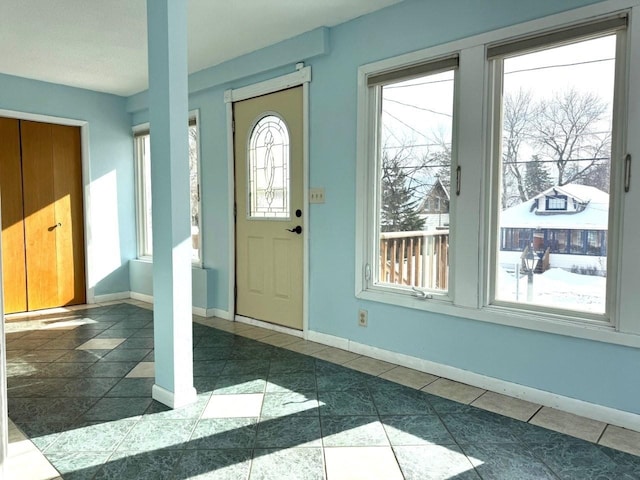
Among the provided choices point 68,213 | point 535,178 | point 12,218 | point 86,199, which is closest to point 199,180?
point 86,199

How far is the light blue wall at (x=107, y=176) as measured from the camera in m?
4.73

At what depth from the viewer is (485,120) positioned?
249cm

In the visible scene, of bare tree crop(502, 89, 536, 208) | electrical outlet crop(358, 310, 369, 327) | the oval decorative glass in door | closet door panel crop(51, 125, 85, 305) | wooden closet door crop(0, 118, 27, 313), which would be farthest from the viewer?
closet door panel crop(51, 125, 85, 305)

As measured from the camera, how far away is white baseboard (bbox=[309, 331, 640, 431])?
2.11 m

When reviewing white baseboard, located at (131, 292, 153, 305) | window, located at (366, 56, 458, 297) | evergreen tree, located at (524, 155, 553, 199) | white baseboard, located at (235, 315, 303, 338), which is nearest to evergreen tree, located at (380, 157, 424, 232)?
window, located at (366, 56, 458, 297)

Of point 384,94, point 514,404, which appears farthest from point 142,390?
point 384,94

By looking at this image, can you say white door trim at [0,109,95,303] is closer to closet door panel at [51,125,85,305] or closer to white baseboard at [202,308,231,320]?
closet door panel at [51,125,85,305]

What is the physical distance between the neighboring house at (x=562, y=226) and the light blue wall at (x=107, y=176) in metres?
4.26

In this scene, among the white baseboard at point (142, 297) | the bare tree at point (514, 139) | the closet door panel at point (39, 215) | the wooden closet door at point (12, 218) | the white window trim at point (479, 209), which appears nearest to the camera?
the white window trim at point (479, 209)

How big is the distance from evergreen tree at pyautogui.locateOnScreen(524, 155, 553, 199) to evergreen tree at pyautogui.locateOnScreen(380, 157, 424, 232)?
2.23 feet

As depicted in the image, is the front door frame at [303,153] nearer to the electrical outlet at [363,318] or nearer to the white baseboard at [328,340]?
the white baseboard at [328,340]

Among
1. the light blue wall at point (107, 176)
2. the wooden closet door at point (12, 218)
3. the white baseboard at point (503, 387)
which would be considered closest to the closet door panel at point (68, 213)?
the light blue wall at point (107, 176)

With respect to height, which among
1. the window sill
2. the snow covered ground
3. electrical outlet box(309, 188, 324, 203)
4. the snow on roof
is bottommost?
the window sill

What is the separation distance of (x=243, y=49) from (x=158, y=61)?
156cm
